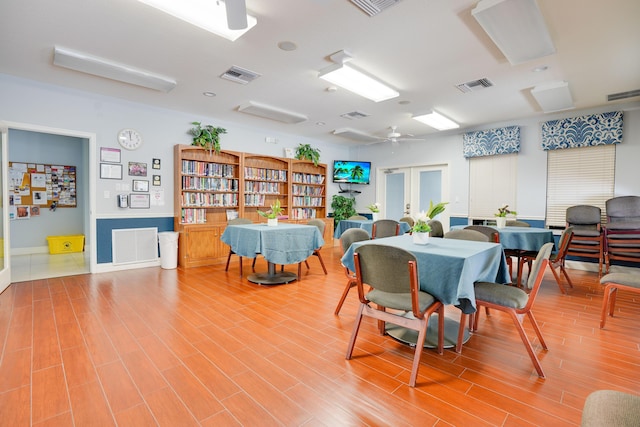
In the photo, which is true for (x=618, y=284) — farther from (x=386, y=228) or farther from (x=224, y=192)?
(x=224, y=192)

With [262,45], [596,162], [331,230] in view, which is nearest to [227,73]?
[262,45]

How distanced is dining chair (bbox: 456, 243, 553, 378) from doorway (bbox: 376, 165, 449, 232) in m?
4.90

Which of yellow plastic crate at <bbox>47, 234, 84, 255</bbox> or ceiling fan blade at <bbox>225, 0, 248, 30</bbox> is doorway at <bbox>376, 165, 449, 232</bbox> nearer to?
ceiling fan blade at <bbox>225, 0, 248, 30</bbox>

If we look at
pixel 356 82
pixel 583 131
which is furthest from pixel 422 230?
pixel 583 131

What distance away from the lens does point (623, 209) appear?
16.3ft

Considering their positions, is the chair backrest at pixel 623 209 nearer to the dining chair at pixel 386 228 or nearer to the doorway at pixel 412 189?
the doorway at pixel 412 189

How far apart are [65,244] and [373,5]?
26.5 feet

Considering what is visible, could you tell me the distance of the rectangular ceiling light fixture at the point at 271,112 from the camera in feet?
17.6

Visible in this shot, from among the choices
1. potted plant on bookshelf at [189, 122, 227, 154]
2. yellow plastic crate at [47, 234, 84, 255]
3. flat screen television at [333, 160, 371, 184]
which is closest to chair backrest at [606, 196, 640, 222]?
flat screen television at [333, 160, 371, 184]

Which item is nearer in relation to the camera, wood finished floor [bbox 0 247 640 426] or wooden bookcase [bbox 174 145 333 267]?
wood finished floor [bbox 0 247 640 426]

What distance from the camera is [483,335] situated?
2830 millimetres

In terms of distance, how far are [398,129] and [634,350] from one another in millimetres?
5613

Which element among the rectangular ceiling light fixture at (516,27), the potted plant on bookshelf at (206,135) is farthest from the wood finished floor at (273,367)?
the potted plant on bookshelf at (206,135)

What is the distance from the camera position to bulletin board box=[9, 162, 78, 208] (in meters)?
6.56
